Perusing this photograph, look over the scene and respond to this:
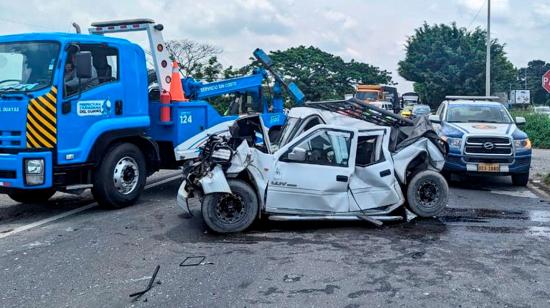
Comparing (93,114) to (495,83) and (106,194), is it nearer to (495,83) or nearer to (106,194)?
(106,194)

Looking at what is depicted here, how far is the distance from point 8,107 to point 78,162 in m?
1.22

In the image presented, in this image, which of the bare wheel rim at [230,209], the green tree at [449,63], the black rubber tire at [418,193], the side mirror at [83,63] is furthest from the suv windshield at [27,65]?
the green tree at [449,63]

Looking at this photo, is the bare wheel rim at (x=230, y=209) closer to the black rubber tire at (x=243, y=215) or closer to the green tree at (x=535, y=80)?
the black rubber tire at (x=243, y=215)

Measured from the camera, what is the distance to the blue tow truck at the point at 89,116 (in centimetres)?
760

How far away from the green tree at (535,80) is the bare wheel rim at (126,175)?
2953 inches

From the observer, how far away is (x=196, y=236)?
7.03 m

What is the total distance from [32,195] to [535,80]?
93.2m

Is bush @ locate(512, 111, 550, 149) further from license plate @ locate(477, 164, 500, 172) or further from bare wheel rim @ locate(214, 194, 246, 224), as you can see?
bare wheel rim @ locate(214, 194, 246, 224)

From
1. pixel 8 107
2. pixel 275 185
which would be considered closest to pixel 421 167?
pixel 275 185

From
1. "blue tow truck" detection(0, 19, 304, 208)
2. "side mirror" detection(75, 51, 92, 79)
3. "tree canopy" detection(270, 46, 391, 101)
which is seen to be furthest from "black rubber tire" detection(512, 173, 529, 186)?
"tree canopy" detection(270, 46, 391, 101)

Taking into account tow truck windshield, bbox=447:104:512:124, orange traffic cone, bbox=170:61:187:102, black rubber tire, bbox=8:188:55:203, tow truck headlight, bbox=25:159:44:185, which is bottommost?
black rubber tire, bbox=8:188:55:203

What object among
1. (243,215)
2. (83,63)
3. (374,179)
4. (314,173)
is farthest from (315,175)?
(83,63)

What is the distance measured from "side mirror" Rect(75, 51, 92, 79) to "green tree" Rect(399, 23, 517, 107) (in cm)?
3857

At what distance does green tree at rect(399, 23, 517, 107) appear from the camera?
42344 millimetres
